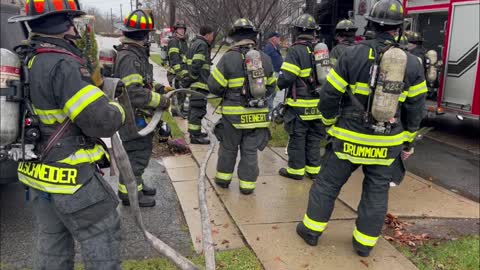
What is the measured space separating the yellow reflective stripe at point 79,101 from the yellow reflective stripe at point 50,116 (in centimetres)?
9

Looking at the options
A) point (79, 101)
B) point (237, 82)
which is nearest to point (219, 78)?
point (237, 82)

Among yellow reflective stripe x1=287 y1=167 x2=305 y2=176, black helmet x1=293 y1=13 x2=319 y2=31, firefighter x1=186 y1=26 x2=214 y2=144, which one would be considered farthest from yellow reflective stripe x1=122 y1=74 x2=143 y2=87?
firefighter x1=186 y1=26 x2=214 y2=144

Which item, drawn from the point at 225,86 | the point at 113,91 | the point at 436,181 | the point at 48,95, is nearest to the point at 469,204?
the point at 436,181

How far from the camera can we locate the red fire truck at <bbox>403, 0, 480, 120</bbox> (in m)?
7.51

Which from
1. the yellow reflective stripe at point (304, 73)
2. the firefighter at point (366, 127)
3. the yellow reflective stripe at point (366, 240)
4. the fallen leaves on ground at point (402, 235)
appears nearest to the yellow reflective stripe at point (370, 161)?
the firefighter at point (366, 127)

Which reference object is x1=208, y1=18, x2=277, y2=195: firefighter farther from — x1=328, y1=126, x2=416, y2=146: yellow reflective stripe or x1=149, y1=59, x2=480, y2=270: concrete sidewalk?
x1=328, y1=126, x2=416, y2=146: yellow reflective stripe

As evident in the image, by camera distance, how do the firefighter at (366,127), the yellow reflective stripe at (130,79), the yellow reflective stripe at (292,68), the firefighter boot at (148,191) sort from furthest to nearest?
the yellow reflective stripe at (292,68)
the firefighter boot at (148,191)
the yellow reflective stripe at (130,79)
the firefighter at (366,127)

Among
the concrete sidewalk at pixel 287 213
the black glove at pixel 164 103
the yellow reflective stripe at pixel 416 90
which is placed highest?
the yellow reflective stripe at pixel 416 90

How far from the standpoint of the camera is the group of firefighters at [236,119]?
2.46 metres

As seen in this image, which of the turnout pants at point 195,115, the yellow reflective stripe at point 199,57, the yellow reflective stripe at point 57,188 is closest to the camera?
the yellow reflective stripe at point 57,188

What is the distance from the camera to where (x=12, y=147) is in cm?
245

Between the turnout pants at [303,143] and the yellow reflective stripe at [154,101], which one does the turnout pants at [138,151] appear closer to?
the yellow reflective stripe at [154,101]

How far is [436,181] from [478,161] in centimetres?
156

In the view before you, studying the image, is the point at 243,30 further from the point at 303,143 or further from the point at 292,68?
the point at 303,143
